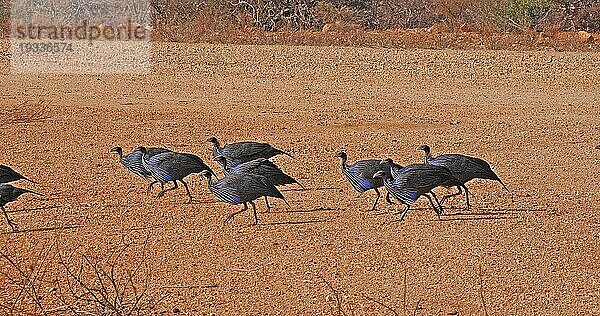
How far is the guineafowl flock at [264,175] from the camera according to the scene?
7.39 metres

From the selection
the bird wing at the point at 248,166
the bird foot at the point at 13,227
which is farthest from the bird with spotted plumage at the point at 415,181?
the bird foot at the point at 13,227

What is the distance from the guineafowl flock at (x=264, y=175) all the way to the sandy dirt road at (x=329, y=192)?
0.63 ft

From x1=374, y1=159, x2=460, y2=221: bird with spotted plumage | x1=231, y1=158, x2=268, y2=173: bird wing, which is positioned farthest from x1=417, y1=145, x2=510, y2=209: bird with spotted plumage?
x1=231, y1=158, x2=268, y2=173: bird wing

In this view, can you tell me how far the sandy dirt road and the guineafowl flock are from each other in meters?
0.19

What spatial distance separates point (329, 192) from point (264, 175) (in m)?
0.96

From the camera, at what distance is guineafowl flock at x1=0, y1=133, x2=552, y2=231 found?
7.39 meters

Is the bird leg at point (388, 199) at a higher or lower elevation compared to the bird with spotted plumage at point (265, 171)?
lower

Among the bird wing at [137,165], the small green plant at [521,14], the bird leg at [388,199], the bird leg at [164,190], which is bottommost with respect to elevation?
the small green plant at [521,14]

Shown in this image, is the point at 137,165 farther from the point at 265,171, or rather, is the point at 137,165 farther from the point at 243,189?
the point at 243,189

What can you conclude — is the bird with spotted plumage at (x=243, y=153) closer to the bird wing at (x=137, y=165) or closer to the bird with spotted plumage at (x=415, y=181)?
the bird wing at (x=137, y=165)

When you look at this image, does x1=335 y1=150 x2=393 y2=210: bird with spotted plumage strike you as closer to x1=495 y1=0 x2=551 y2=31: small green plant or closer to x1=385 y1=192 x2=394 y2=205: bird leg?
x1=385 y1=192 x2=394 y2=205: bird leg

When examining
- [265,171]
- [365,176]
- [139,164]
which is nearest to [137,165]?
[139,164]

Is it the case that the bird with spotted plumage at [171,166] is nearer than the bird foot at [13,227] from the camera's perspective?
No

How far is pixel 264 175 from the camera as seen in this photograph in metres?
7.80
